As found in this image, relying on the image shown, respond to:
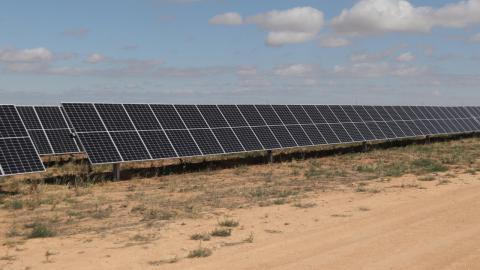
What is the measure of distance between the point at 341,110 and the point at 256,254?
74.0ft

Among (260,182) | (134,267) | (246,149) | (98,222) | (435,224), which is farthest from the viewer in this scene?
(246,149)

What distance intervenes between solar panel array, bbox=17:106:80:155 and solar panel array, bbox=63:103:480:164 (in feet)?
15.5

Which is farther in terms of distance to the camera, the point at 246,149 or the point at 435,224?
the point at 246,149

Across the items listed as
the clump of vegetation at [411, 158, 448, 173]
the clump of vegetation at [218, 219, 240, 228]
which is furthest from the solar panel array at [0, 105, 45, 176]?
the clump of vegetation at [411, 158, 448, 173]

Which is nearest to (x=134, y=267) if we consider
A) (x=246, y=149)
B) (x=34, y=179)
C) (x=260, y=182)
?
(x=260, y=182)

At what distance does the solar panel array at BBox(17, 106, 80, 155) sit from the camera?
22.9 metres

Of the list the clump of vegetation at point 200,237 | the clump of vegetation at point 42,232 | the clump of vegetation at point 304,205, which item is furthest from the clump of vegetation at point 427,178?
the clump of vegetation at point 42,232

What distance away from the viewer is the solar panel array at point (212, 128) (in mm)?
17250

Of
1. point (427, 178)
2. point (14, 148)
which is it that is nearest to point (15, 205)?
point (14, 148)

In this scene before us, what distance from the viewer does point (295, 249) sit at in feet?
27.3

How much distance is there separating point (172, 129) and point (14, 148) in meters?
6.10

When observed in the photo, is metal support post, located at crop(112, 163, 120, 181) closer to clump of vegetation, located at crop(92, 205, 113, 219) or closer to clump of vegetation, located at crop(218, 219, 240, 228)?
clump of vegetation, located at crop(92, 205, 113, 219)

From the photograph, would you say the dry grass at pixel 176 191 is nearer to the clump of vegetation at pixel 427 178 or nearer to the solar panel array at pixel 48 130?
the clump of vegetation at pixel 427 178

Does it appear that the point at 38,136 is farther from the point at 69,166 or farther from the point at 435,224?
the point at 435,224
